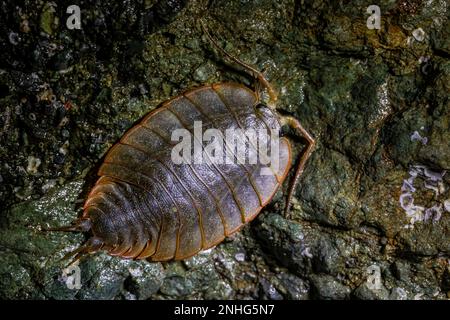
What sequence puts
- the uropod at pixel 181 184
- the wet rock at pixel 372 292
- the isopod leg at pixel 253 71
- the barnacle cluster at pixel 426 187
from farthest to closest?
the wet rock at pixel 372 292
the isopod leg at pixel 253 71
the barnacle cluster at pixel 426 187
the uropod at pixel 181 184

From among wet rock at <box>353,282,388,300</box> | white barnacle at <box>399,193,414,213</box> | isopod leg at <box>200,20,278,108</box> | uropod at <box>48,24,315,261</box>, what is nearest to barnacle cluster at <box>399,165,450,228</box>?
white barnacle at <box>399,193,414,213</box>

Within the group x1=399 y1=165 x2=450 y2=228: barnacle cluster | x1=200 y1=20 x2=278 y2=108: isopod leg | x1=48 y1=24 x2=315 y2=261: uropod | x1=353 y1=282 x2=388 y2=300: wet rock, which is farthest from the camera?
x1=353 y1=282 x2=388 y2=300: wet rock

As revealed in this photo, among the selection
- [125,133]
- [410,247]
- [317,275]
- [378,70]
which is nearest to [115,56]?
[125,133]

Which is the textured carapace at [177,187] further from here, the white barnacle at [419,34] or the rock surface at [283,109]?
the white barnacle at [419,34]

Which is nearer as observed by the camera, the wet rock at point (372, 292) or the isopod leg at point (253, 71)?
the isopod leg at point (253, 71)

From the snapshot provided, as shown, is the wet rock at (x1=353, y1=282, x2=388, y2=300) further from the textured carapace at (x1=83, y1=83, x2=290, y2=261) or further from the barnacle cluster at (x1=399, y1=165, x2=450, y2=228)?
the textured carapace at (x1=83, y1=83, x2=290, y2=261)

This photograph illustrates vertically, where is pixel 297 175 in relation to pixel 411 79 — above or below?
below

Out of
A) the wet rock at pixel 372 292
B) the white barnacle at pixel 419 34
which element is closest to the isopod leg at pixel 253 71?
→ the white barnacle at pixel 419 34

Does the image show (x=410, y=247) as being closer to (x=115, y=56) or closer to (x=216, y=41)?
(x=216, y=41)
